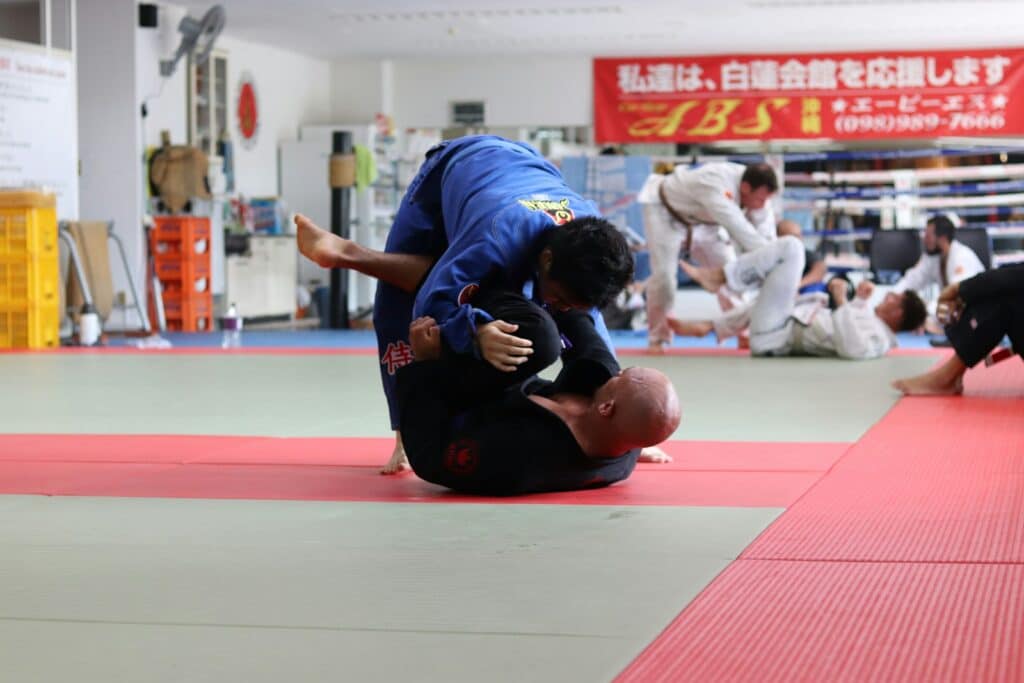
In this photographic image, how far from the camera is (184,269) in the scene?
1231 centimetres

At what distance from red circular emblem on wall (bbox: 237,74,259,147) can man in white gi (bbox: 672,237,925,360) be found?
7.30 metres

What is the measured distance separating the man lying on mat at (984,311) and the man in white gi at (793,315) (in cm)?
254

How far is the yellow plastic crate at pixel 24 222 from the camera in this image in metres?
9.25

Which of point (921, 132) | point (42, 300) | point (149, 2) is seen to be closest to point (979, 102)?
point (921, 132)

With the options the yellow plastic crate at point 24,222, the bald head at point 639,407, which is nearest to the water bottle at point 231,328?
the yellow plastic crate at point 24,222

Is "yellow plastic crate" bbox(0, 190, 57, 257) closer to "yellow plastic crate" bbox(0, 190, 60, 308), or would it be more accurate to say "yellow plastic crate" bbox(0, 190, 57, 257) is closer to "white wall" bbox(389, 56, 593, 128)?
"yellow plastic crate" bbox(0, 190, 60, 308)

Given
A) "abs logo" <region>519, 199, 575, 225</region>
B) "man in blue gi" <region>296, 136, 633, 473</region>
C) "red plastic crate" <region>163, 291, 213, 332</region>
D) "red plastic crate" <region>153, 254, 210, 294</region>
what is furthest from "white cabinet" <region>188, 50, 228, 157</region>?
"abs logo" <region>519, 199, 575, 225</region>

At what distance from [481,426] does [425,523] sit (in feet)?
1.13

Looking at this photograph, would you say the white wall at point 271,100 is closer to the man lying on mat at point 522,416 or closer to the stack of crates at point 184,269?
the stack of crates at point 184,269

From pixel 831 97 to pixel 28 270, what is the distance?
27.0ft

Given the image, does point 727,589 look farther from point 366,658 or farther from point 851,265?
point 851,265

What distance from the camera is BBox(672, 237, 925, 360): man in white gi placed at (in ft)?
26.7

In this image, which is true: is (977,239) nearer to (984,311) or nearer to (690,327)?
(690,327)

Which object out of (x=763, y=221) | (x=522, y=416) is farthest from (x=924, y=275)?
(x=522, y=416)
